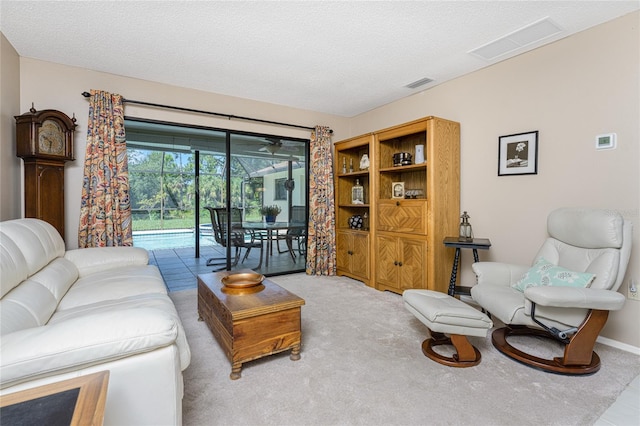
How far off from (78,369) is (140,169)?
3860 millimetres

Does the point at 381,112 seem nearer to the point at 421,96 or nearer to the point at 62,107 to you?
the point at 421,96

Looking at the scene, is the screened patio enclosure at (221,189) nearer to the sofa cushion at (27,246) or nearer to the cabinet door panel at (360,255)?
the cabinet door panel at (360,255)

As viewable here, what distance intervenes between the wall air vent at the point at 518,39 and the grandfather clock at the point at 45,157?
4037 millimetres

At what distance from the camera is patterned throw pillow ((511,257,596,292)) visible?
7.13 ft

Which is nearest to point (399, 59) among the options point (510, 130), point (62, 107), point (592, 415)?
point (510, 130)

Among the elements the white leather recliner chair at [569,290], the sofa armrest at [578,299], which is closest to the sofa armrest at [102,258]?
the white leather recliner chair at [569,290]

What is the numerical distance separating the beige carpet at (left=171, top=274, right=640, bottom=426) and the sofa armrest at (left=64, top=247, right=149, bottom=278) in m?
0.99

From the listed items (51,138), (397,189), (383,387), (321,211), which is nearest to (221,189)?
(321,211)

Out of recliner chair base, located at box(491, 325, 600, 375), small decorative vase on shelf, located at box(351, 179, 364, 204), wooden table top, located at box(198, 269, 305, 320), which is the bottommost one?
recliner chair base, located at box(491, 325, 600, 375)

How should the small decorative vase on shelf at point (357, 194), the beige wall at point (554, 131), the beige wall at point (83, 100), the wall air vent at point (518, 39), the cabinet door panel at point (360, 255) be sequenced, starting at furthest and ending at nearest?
1. the small decorative vase on shelf at point (357, 194)
2. the cabinet door panel at point (360, 255)
3. the beige wall at point (83, 100)
4. the wall air vent at point (518, 39)
5. the beige wall at point (554, 131)

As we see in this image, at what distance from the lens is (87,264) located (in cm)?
268

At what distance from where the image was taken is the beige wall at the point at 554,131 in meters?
2.37

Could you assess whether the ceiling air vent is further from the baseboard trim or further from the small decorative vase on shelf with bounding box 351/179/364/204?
the baseboard trim

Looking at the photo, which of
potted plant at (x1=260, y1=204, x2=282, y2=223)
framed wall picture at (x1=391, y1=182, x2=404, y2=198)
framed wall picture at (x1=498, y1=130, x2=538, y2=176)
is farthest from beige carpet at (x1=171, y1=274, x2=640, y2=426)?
potted plant at (x1=260, y1=204, x2=282, y2=223)
